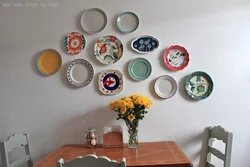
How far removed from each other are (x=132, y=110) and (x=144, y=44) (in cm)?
64

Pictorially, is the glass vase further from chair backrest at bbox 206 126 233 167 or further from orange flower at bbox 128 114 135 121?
chair backrest at bbox 206 126 233 167

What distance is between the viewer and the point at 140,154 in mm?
1855

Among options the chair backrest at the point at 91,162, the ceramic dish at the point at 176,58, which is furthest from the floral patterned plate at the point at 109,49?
the chair backrest at the point at 91,162

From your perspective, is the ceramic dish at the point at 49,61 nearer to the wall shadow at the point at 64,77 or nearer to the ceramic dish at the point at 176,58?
the wall shadow at the point at 64,77

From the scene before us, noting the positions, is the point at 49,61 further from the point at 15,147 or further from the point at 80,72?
the point at 15,147

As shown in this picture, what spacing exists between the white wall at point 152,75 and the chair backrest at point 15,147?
0.11 meters

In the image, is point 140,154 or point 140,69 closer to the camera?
point 140,154

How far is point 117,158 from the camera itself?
1779 millimetres

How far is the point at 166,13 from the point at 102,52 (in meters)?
0.70

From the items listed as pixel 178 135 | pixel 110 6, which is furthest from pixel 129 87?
pixel 110 6

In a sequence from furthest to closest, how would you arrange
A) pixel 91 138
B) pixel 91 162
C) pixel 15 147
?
pixel 91 138 → pixel 15 147 → pixel 91 162

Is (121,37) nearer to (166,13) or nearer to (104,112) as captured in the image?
(166,13)

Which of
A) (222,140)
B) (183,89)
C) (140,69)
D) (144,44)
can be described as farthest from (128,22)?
(222,140)

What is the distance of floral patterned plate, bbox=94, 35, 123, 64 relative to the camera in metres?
2.23
